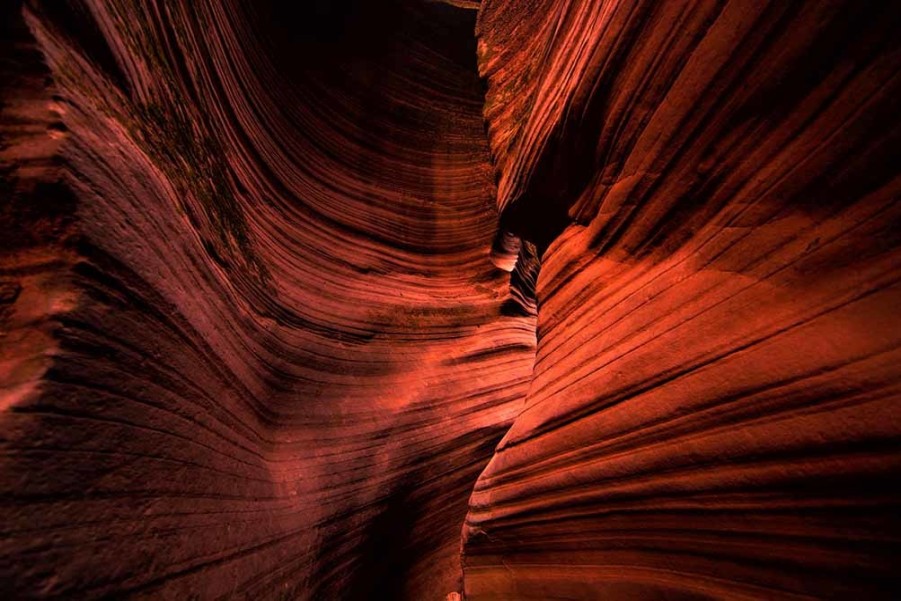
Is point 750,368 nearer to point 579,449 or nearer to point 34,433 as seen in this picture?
point 579,449

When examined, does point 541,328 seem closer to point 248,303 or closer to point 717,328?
point 717,328

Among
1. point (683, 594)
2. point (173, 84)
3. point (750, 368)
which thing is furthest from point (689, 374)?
point (173, 84)

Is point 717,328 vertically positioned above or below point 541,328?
below

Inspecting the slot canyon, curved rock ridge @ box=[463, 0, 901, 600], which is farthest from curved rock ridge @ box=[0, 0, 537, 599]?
curved rock ridge @ box=[463, 0, 901, 600]

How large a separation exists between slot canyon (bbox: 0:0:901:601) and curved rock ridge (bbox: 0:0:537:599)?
17 millimetres

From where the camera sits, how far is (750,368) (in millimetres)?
1229

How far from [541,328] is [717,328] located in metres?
1.34

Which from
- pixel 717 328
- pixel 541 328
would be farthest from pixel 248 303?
pixel 717 328

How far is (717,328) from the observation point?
4.58ft

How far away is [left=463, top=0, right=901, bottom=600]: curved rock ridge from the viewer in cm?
103

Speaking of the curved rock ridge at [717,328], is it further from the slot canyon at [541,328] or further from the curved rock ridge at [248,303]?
the curved rock ridge at [248,303]

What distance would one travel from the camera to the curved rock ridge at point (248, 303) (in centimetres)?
115

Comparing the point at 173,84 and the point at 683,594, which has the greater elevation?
the point at 173,84

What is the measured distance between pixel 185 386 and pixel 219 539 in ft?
2.79
